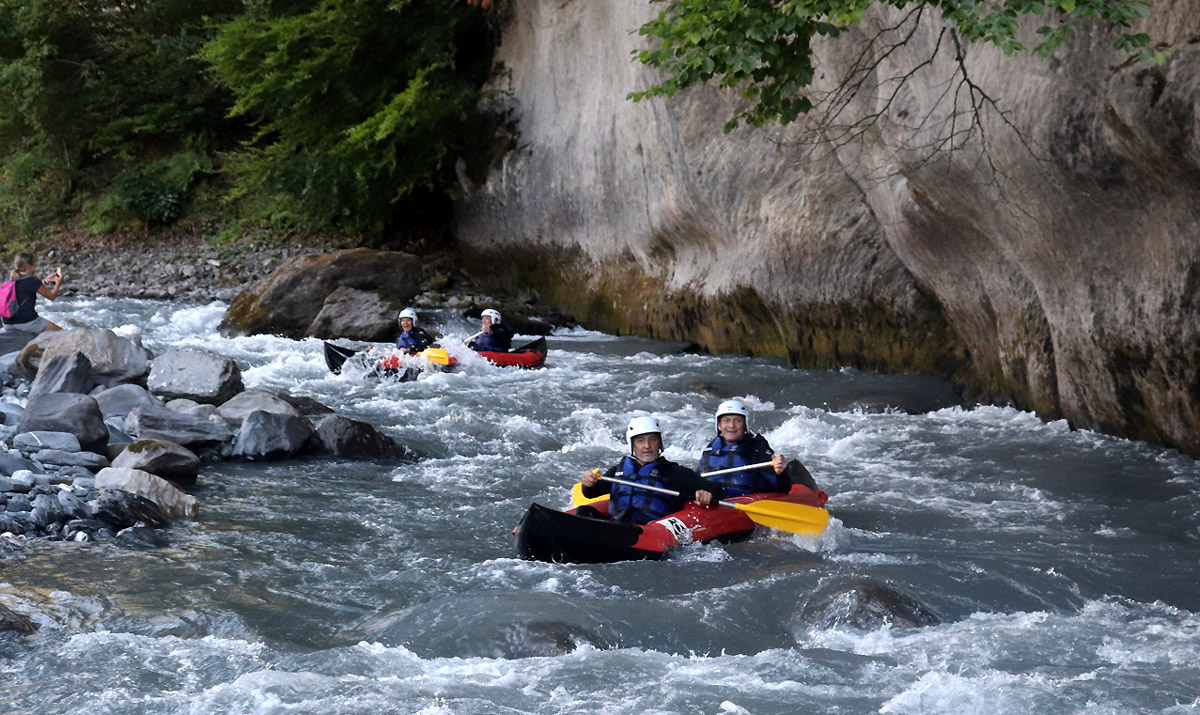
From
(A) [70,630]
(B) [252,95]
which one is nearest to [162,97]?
(B) [252,95]

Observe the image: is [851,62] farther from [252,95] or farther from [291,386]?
[252,95]

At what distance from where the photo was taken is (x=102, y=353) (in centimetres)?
1107

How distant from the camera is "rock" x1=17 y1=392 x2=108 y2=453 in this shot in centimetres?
881

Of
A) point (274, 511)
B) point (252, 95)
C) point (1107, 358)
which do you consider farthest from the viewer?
point (252, 95)

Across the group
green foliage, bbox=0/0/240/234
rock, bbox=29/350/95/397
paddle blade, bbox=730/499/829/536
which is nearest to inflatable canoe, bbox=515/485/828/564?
paddle blade, bbox=730/499/829/536

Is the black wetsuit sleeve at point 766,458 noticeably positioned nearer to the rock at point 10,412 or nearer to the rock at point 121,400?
the rock at point 121,400

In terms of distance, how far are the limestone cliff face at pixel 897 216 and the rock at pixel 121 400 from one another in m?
6.82

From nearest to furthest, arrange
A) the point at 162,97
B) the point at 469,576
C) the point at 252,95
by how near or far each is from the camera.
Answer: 1. the point at 469,576
2. the point at 252,95
3. the point at 162,97

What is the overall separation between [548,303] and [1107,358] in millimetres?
13524

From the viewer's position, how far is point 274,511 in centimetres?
815

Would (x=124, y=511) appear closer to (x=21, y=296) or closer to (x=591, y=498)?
(x=591, y=498)

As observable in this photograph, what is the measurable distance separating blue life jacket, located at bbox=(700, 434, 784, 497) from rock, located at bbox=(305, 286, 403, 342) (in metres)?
10.4

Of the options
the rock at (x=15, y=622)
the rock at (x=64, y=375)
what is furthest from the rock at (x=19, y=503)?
the rock at (x=64, y=375)

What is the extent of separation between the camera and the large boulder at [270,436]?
9703 millimetres
